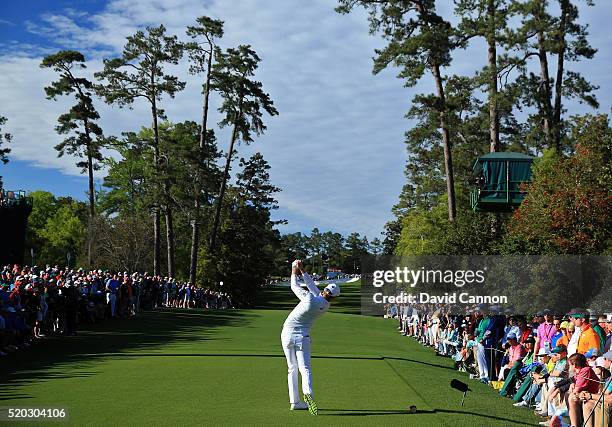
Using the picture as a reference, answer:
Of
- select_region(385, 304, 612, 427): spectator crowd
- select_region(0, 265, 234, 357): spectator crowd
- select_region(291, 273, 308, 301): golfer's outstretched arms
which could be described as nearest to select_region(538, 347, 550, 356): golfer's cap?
select_region(385, 304, 612, 427): spectator crowd

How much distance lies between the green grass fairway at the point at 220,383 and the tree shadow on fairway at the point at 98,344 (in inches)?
1.2

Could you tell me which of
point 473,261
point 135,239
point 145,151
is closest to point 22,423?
point 473,261

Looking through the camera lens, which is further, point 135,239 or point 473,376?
point 135,239

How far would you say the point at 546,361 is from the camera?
42.7 feet

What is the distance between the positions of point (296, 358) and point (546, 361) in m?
5.65

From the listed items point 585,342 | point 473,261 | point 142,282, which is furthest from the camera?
point 142,282

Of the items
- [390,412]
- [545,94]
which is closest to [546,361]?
[390,412]

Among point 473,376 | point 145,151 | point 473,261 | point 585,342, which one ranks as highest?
point 145,151

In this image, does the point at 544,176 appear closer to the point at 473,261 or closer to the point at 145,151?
the point at 473,261

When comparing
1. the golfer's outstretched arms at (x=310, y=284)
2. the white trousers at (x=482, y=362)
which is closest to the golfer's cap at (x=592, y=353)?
the golfer's outstretched arms at (x=310, y=284)

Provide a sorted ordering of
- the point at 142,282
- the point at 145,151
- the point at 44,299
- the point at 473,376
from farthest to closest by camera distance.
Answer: the point at 145,151
the point at 142,282
the point at 44,299
the point at 473,376

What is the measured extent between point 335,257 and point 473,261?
158 metres

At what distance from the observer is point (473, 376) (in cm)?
1708

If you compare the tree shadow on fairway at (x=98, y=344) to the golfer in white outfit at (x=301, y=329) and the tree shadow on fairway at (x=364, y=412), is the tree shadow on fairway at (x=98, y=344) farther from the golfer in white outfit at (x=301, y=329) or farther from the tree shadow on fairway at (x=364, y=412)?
the tree shadow on fairway at (x=364, y=412)
